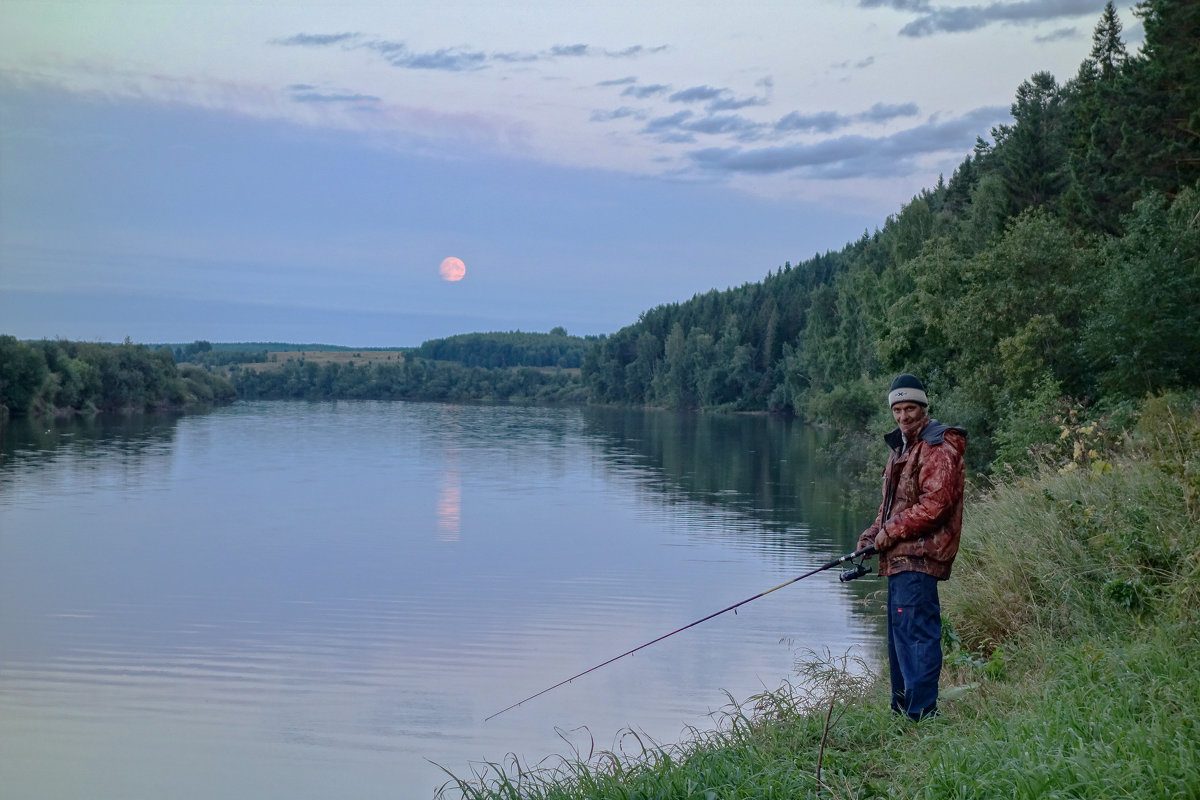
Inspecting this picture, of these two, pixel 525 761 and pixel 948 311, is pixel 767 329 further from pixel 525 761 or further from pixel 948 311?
pixel 525 761

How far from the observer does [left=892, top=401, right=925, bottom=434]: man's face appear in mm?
5969

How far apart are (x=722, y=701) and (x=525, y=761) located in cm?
285

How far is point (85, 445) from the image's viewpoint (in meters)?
52.9

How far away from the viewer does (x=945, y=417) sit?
1118 inches

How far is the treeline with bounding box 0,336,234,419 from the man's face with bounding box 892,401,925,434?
258ft

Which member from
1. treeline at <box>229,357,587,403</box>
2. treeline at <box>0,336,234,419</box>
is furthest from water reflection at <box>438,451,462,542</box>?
treeline at <box>229,357,587,403</box>

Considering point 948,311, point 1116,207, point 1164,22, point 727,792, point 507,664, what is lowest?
point 507,664

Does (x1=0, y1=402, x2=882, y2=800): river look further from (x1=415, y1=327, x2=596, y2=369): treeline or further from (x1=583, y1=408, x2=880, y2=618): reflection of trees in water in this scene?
(x1=415, y1=327, x2=596, y2=369): treeline

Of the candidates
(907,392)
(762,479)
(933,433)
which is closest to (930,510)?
(933,433)

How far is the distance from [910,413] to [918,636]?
125 cm

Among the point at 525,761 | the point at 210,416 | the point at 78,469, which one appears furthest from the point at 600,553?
the point at 210,416

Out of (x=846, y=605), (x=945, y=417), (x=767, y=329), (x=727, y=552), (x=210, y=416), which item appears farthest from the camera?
(x=767, y=329)

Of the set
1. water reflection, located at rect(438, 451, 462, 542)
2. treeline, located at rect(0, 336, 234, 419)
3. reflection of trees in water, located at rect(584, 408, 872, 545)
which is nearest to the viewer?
water reflection, located at rect(438, 451, 462, 542)

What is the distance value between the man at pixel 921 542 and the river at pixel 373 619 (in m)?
3.22
